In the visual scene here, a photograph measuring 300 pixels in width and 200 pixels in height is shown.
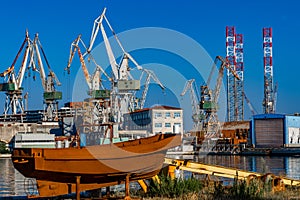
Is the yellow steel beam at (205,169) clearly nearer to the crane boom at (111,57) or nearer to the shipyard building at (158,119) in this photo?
the shipyard building at (158,119)

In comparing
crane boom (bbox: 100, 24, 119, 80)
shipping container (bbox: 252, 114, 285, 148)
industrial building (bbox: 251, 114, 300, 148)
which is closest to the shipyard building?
crane boom (bbox: 100, 24, 119, 80)

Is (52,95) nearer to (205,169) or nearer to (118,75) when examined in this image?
(118,75)

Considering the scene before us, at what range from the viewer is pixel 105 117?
3676 inches

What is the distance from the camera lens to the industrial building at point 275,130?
73438 mm

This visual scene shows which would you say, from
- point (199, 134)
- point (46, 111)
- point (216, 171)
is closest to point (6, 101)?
point (46, 111)

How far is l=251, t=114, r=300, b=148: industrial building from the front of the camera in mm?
73438

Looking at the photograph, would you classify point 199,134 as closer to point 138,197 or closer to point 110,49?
point 110,49

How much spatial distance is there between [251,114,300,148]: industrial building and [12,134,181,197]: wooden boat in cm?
6182

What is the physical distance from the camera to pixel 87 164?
12422 mm

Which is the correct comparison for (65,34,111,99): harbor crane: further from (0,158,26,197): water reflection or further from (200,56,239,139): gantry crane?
(0,158,26,197): water reflection

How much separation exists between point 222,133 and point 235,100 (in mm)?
17630

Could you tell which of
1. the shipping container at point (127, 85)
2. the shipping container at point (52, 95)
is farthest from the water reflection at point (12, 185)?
the shipping container at point (52, 95)

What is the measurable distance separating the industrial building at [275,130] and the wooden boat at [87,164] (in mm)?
61820

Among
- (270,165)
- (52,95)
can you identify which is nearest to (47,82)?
(52,95)
